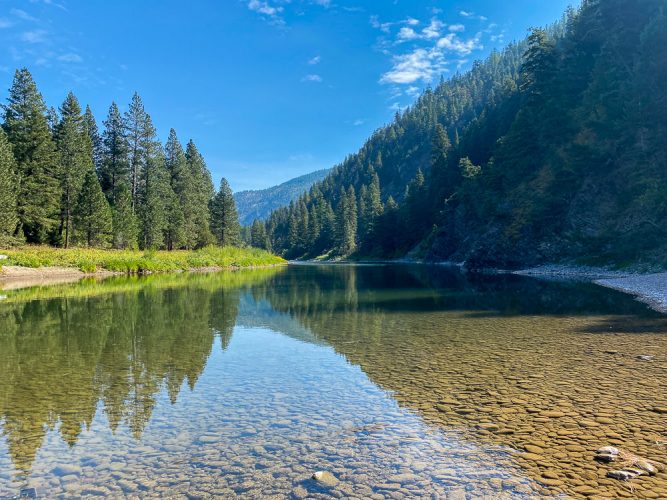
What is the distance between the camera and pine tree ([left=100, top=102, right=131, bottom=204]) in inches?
3083

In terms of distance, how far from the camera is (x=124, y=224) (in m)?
66.1

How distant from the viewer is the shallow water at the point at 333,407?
6418 mm

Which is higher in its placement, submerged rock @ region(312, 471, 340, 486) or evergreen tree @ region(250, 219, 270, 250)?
evergreen tree @ region(250, 219, 270, 250)

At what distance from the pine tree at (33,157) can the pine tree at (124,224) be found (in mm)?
7758

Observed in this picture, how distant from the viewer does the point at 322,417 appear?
896cm

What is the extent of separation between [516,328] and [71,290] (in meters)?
31.8

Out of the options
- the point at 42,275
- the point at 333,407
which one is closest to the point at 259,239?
the point at 42,275

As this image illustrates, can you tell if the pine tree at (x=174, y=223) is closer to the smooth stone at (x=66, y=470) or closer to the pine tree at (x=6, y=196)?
the pine tree at (x=6, y=196)

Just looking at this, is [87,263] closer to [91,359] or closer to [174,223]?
[174,223]

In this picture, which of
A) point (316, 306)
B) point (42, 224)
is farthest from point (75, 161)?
point (316, 306)

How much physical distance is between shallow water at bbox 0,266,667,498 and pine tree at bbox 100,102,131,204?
65776mm

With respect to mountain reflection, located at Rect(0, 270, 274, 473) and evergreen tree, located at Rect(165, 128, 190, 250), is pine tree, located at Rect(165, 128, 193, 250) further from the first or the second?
mountain reflection, located at Rect(0, 270, 274, 473)

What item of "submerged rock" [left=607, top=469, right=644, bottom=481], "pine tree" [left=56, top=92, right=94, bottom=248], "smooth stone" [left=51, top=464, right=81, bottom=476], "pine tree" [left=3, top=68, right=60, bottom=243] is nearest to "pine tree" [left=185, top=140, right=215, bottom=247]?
"pine tree" [left=56, top=92, right=94, bottom=248]

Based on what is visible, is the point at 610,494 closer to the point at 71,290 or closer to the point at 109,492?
the point at 109,492
